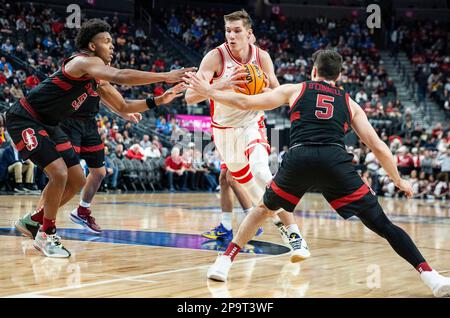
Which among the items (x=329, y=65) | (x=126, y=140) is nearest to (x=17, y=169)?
(x=126, y=140)

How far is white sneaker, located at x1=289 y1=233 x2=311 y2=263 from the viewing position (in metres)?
5.17

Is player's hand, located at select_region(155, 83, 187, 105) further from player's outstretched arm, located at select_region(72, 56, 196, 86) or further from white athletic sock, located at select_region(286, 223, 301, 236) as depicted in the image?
white athletic sock, located at select_region(286, 223, 301, 236)

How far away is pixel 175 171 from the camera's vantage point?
719 inches

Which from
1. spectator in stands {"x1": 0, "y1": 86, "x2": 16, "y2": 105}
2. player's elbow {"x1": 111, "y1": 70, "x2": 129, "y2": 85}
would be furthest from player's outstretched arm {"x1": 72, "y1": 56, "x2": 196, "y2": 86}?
spectator in stands {"x1": 0, "y1": 86, "x2": 16, "y2": 105}

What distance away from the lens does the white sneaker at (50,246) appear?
550 cm

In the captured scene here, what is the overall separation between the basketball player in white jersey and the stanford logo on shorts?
5.11 ft

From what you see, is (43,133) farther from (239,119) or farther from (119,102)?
(239,119)

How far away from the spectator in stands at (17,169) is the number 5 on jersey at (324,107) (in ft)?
35.5

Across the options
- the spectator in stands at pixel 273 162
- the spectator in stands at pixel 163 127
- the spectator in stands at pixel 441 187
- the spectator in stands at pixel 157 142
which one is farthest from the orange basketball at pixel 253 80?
the spectator in stands at pixel 163 127

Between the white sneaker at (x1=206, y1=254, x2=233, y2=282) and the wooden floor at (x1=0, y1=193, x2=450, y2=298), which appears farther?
the white sneaker at (x1=206, y1=254, x2=233, y2=282)

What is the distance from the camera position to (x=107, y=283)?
169 inches

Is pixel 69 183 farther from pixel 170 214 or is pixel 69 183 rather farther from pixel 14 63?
pixel 14 63
